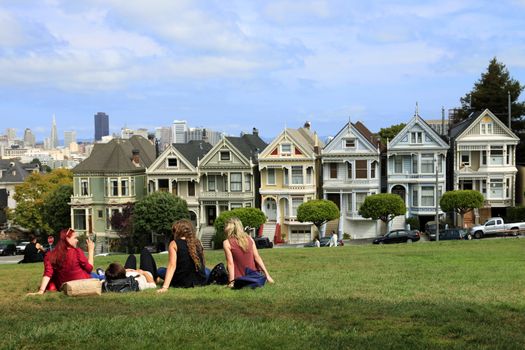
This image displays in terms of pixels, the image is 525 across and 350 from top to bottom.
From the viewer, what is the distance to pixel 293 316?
1073 cm

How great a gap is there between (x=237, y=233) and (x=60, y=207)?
55214 millimetres

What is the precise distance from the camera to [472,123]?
55.0 m

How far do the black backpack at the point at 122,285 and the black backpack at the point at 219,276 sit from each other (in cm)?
167

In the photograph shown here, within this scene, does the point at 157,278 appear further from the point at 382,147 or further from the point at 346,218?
the point at 382,147

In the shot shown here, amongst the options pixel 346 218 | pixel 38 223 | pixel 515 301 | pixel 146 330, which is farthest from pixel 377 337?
pixel 38 223

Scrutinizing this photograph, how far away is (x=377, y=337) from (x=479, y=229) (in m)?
40.9

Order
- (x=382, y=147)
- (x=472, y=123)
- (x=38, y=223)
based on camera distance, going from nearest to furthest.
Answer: (x=472, y=123), (x=382, y=147), (x=38, y=223)

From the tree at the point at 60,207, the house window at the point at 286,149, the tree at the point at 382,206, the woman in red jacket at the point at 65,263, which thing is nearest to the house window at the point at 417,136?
the tree at the point at 382,206

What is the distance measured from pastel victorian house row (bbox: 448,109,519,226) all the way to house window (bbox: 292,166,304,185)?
13074 millimetres

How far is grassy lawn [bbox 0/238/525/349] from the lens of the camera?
912cm

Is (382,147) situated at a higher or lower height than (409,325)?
higher

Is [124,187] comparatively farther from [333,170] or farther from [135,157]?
[333,170]

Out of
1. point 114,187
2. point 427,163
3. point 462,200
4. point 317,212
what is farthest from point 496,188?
point 114,187

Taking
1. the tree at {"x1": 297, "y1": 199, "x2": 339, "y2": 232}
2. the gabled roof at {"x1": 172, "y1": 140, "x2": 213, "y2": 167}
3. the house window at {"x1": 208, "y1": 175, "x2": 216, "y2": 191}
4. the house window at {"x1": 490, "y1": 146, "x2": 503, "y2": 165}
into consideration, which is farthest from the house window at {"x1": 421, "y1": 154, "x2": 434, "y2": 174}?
the gabled roof at {"x1": 172, "y1": 140, "x2": 213, "y2": 167}
